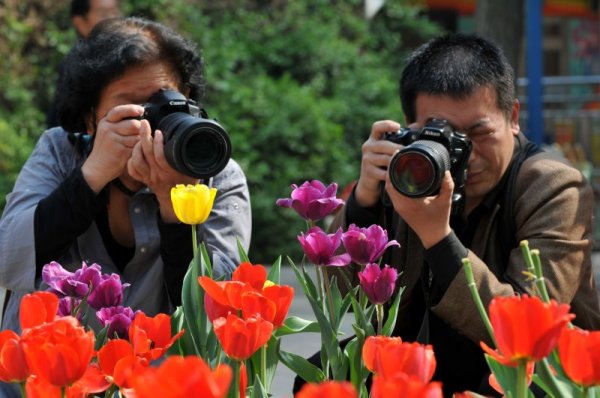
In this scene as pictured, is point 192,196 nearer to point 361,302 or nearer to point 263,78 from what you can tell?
point 361,302

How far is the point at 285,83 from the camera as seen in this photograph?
295 inches

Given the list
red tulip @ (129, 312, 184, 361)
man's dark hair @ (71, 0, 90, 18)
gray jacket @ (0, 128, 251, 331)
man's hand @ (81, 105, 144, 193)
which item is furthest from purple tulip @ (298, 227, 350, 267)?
man's dark hair @ (71, 0, 90, 18)

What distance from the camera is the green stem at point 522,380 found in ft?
3.68

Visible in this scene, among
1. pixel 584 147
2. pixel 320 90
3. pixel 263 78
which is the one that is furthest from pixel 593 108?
pixel 263 78

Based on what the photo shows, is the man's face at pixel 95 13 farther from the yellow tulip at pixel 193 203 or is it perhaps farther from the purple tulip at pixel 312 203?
the yellow tulip at pixel 193 203

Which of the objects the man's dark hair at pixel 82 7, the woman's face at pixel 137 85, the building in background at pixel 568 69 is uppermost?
the man's dark hair at pixel 82 7

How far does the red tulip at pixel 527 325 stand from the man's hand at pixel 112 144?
1.31 m

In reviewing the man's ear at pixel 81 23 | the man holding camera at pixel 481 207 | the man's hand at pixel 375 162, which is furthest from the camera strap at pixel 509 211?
the man's ear at pixel 81 23

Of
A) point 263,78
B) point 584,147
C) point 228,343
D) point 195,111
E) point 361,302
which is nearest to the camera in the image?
point 228,343

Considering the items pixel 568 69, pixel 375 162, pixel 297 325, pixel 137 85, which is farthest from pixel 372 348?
pixel 568 69

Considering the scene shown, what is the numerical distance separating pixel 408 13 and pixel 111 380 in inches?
376

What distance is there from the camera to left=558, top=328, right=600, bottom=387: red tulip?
1102 millimetres

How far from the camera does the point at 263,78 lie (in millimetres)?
7547

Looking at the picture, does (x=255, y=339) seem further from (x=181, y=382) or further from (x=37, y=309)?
(x=181, y=382)
